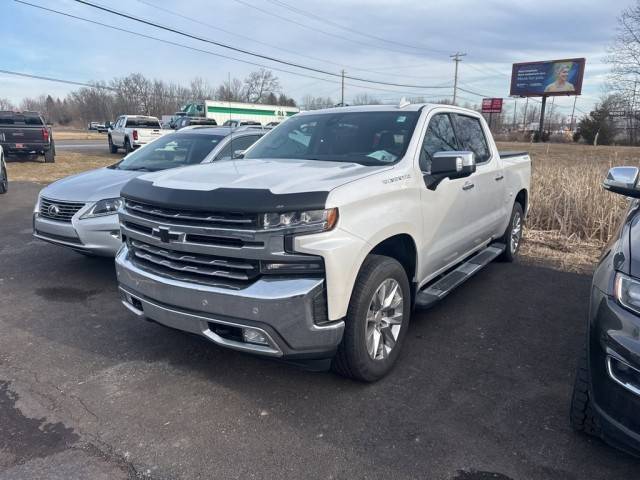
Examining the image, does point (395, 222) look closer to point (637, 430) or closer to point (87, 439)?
point (637, 430)

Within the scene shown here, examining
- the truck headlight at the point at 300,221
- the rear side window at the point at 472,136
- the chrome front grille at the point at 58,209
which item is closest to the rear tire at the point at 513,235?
the rear side window at the point at 472,136

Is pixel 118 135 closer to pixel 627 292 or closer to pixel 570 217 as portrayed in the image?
pixel 570 217

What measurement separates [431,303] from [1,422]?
301 cm

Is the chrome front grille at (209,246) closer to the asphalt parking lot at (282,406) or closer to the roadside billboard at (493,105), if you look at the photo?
the asphalt parking lot at (282,406)

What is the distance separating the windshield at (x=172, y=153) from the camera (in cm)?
645

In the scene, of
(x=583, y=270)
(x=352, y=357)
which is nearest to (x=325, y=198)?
(x=352, y=357)

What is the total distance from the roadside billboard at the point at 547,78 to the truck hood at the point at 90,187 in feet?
220

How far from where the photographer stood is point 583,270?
6.24 metres

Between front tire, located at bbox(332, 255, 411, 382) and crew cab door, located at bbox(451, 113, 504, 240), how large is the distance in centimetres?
163

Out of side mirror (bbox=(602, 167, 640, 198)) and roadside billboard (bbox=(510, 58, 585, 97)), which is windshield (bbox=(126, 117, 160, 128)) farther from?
roadside billboard (bbox=(510, 58, 585, 97))

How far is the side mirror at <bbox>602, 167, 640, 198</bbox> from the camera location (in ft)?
10.1

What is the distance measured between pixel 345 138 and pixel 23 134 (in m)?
17.7

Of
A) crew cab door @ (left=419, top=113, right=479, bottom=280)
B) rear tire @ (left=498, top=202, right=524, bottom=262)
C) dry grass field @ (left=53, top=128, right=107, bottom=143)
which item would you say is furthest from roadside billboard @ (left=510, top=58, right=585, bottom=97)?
crew cab door @ (left=419, top=113, right=479, bottom=280)

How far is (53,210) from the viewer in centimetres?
546
